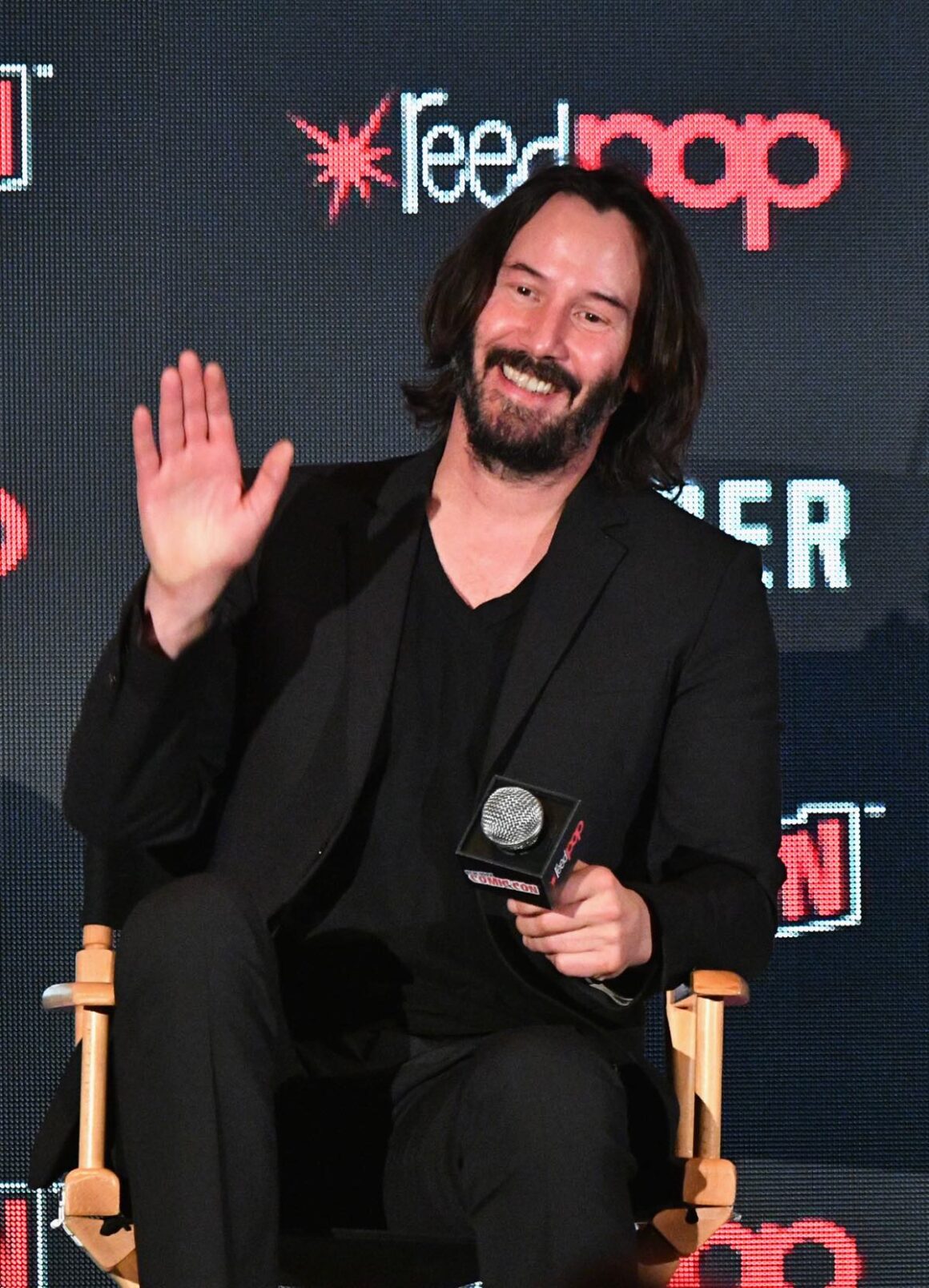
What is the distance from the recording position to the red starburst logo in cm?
319

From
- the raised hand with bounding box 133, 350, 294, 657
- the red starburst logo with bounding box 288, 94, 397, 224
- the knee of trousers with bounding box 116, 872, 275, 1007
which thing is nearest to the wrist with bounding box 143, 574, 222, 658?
the raised hand with bounding box 133, 350, 294, 657

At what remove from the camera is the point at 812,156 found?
10.6 ft

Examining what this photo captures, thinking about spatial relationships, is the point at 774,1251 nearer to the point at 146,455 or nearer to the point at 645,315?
the point at 645,315

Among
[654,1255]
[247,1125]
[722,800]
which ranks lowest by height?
A: [654,1255]

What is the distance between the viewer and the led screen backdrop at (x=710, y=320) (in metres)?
3.14

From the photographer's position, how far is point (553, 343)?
7.97 ft

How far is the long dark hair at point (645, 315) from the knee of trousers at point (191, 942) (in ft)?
3.27

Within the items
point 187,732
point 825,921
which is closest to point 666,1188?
point 187,732

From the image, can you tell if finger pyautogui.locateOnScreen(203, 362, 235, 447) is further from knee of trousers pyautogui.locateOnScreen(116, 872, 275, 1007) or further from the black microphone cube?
the black microphone cube

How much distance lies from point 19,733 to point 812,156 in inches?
65.5

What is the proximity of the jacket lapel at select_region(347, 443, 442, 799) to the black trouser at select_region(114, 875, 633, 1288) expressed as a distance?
18.2 inches

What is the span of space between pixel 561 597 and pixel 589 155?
118cm

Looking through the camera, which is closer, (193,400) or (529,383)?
(193,400)

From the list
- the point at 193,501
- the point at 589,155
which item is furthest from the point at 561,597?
the point at 589,155
